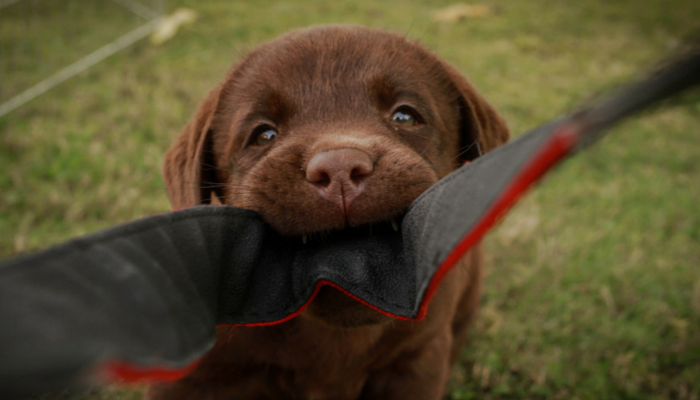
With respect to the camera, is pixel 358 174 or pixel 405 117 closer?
pixel 358 174

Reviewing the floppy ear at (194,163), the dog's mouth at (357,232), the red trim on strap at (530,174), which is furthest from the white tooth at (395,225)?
the floppy ear at (194,163)

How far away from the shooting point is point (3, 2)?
6023 millimetres

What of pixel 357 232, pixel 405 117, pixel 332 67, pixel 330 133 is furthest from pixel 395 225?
pixel 332 67

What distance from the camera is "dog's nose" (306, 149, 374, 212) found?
140cm

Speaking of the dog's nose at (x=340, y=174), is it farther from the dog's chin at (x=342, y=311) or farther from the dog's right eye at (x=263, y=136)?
the dog's right eye at (x=263, y=136)

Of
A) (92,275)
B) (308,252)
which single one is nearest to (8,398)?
(92,275)

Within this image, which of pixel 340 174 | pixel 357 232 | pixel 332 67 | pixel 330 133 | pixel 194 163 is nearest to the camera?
pixel 340 174

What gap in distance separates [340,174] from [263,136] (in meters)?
0.65

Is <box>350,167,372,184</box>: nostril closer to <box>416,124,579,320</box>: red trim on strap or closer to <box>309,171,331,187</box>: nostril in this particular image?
<box>309,171,331,187</box>: nostril

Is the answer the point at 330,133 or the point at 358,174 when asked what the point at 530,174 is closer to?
the point at 358,174

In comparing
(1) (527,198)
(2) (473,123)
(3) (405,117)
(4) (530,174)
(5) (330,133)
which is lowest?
(1) (527,198)

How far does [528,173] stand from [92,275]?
0.65 metres

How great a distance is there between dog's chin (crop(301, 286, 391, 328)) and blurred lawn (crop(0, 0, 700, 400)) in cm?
90

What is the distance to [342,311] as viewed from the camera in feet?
4.94
